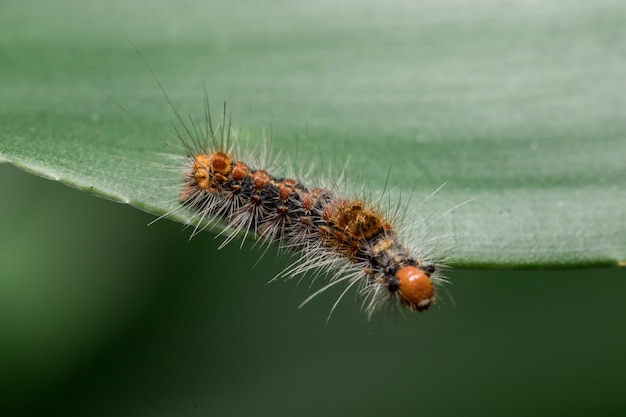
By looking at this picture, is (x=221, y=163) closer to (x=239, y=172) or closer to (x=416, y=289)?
(x=239, y=172)

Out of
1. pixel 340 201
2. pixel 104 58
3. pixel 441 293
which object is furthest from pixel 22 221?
pixel 441 293

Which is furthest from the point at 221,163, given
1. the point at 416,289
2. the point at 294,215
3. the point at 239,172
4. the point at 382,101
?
the point at 416,289

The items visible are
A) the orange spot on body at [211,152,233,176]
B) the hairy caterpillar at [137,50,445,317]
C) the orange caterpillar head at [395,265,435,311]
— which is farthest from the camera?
the orange spot on body at [211,152,233,176]

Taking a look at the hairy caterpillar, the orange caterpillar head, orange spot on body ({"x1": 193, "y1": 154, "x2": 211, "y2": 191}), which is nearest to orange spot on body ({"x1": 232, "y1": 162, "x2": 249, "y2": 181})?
the hairy caterpillar

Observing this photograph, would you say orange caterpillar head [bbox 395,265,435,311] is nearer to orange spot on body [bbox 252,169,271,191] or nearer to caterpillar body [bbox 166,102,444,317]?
caterpillar body [bbox 166,102,444,317]

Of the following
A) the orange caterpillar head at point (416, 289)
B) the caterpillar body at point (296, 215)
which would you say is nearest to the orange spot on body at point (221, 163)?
the caterpillar body at point (296, 215)

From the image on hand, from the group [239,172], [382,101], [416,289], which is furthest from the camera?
[239,172]

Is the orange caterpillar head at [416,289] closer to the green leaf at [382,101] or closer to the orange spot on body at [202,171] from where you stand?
the green leaf at [382,101]
